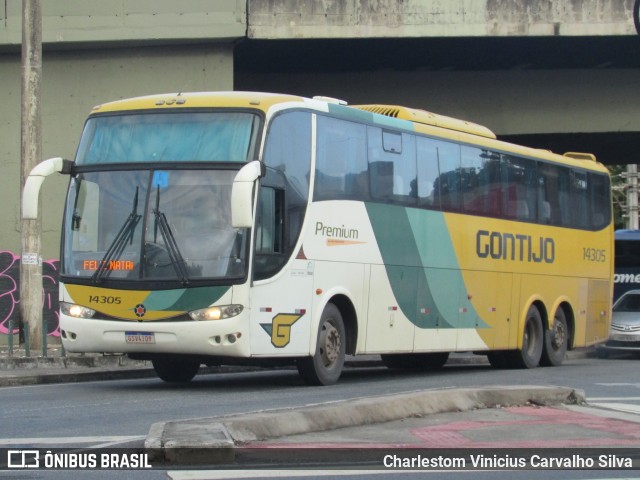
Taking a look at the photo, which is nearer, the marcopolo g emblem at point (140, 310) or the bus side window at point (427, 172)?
the marcopolo g emblem at point (140, 310)

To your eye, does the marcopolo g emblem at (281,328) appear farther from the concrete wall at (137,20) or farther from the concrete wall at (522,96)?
the concrete wall at (522,96)

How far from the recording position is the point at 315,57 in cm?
2755

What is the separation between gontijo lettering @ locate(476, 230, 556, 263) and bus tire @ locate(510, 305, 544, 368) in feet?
3.18

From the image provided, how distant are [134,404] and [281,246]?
2.87m

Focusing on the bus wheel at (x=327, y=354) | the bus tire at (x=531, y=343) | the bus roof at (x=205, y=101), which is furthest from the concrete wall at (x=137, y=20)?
the bus wheel at (x=327, y=354)

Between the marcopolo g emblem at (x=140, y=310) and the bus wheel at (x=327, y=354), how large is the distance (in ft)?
7.43

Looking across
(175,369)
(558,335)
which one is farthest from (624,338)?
(175,369)

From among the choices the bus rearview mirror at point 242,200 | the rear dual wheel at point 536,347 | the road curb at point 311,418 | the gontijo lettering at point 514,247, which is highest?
the bus rearview mirror at point 242,200

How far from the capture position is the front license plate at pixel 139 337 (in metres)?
14.6

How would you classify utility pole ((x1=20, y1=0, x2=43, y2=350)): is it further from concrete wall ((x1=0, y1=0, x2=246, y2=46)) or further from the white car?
the white car

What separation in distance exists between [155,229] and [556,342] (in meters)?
10.8

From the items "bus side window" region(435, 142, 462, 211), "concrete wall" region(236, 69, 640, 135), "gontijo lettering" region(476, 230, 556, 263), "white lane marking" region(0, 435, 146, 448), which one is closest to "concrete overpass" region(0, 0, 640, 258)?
"concrete wall" region(236, 69, 640, 135)

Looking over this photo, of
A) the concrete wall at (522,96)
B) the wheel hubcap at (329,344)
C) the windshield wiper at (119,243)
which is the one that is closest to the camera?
the windshield wiper at (119,243)

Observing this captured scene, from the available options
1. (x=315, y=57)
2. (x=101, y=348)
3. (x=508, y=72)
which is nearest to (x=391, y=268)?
(x=101, y=348)
